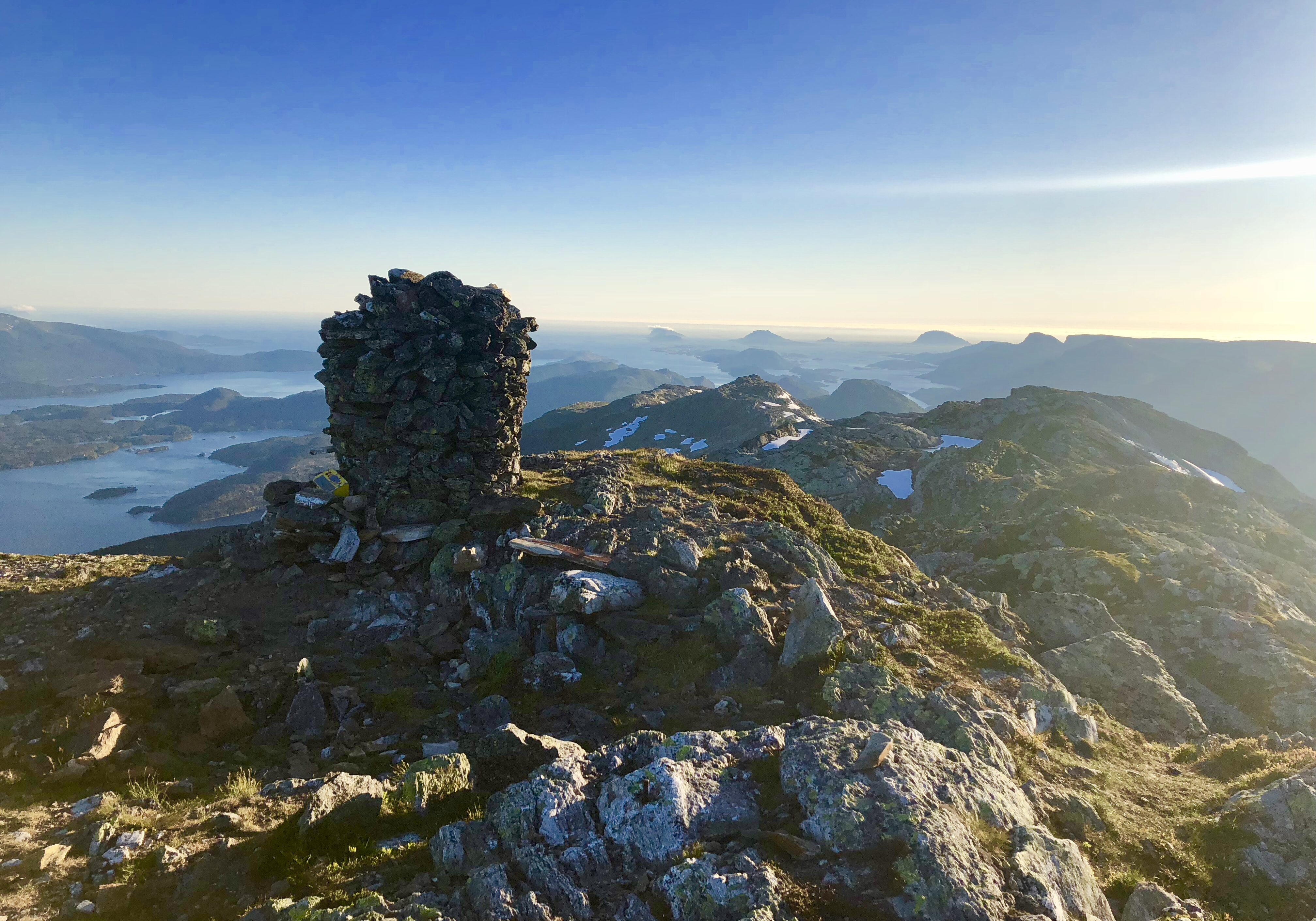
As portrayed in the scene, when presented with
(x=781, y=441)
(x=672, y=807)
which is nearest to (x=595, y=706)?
(x=672, y=807)

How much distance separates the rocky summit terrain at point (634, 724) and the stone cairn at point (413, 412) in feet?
1.35

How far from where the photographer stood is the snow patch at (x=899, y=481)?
66125mm

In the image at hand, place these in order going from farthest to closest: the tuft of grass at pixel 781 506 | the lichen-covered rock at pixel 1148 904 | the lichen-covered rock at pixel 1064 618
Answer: the tuft of grass at pixel 781 506
the lichen-covered rock at pixel 1064 618
the lichen-covered rock at pixel 1148 904

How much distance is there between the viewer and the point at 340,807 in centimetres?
993

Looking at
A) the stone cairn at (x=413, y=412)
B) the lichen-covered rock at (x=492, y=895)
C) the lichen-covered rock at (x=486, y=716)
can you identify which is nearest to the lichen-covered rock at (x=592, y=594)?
the lichen-covered rock at (x=486, y=716)

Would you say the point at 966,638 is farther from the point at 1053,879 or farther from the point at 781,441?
the point at 781,441

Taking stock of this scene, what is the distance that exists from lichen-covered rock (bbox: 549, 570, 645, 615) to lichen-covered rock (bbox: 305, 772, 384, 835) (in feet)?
27.3

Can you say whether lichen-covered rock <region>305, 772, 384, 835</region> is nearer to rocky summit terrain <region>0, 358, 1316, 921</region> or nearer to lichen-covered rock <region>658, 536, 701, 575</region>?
rocky summit terrain <region>0, 358, 1316, 921</region>

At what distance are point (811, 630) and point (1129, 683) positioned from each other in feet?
47.5

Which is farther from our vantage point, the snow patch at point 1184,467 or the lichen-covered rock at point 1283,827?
the snow patch at point 1184,467

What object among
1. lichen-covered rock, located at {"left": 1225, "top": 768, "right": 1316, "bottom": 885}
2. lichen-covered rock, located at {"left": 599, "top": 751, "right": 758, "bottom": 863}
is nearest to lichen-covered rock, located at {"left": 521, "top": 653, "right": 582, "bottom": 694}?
lichen-covered rock, located at {"left": 599, "top": 751, "right": 758, "bottom": 863}

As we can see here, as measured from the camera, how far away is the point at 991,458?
65.8 m

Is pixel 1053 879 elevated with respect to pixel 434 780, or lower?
elevated

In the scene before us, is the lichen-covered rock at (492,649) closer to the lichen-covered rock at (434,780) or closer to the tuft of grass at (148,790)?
the lichen-covered rock at (434,780)
